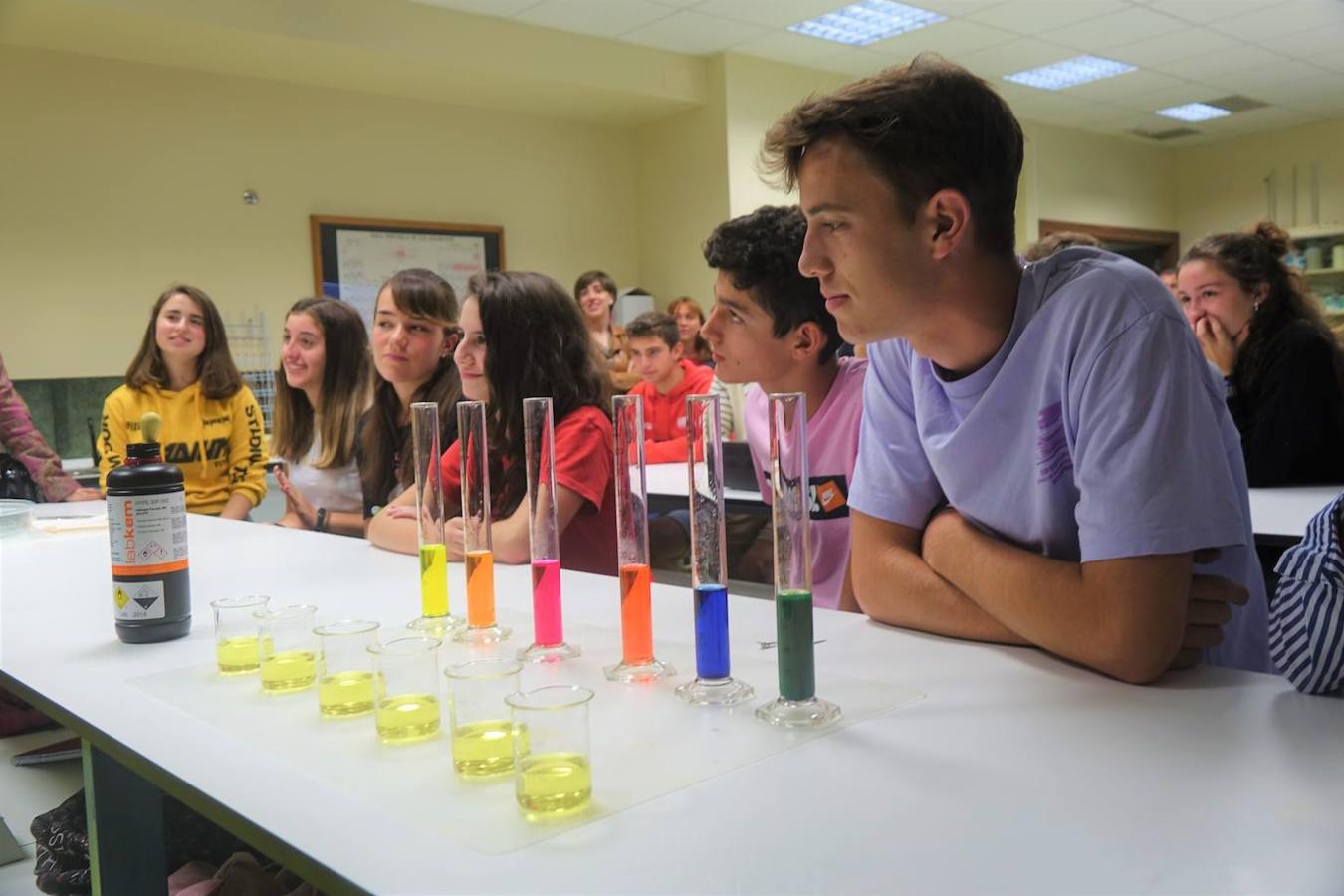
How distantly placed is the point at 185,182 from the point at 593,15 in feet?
6.94

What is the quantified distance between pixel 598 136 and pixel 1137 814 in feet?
20.7

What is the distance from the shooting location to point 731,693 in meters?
0.93

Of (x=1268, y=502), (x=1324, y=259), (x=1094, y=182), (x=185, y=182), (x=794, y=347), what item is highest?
(x=1094, y=182)

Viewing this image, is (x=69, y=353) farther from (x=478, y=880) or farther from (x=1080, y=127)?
(x=1080, y=127)

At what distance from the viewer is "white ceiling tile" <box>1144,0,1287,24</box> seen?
17.5 feet

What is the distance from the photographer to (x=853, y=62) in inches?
243

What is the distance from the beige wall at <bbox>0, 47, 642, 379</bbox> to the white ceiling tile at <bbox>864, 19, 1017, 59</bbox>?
2.09 m

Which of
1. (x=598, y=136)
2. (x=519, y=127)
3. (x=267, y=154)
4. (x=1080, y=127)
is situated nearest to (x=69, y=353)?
(x=267, y=154)

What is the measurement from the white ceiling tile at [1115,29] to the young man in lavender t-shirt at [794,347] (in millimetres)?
4577

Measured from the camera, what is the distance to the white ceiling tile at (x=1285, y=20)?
549cm

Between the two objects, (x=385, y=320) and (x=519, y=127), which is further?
(x=519, y=127)

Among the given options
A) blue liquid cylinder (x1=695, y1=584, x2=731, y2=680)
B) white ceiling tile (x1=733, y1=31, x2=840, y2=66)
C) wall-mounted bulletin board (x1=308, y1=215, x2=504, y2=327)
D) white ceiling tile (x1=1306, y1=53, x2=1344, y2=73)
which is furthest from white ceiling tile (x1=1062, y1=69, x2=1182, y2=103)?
blue liquid cylinder (x1=695, y1=584, x2=731, y2=680)

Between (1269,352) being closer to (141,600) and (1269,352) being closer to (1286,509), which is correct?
(1286,509)

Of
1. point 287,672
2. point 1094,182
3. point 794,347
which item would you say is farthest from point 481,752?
point 1094,182
